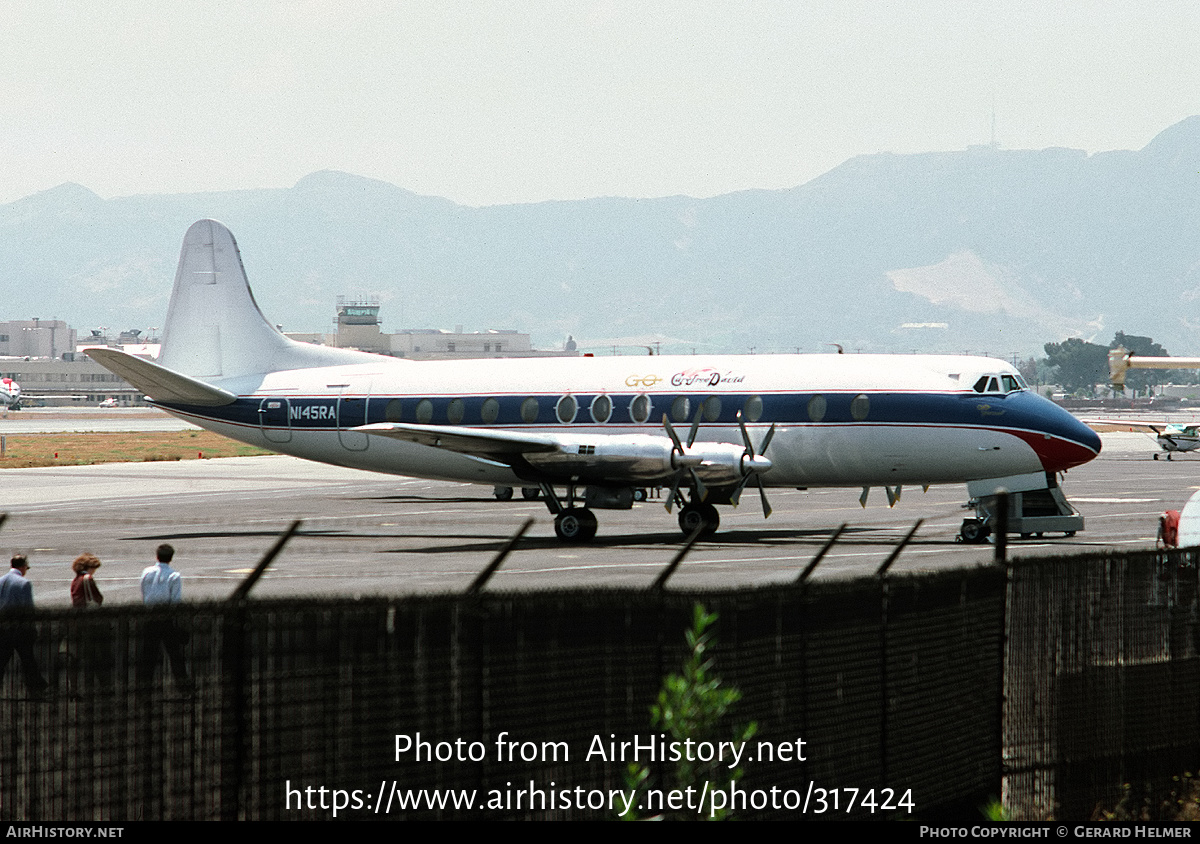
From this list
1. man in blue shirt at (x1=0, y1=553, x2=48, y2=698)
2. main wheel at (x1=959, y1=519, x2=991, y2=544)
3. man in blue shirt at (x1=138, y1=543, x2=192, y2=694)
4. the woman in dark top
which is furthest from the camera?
main wheel at (x1=959, y1=519, x2=991, y2=544)

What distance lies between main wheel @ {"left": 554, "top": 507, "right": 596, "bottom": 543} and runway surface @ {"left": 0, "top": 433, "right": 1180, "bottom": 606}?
0.56m

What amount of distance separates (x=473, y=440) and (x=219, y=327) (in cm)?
1331

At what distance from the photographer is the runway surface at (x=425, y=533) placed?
87.3 ft

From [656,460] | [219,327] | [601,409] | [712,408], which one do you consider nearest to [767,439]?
[712,408]

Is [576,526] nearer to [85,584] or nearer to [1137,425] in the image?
[85,584]

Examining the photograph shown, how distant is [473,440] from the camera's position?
Answer: 33531 mm

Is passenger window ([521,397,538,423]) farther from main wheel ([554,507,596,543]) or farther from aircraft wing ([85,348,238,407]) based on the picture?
aircraft wing ([85,348,238,407])

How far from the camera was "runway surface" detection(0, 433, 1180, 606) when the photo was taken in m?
26.6

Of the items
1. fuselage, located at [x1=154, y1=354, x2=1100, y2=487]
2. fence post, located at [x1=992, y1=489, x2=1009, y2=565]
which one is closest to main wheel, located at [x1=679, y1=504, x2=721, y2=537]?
fuselage, located at [x1=154, y1=354, x2=1100, y2=487]

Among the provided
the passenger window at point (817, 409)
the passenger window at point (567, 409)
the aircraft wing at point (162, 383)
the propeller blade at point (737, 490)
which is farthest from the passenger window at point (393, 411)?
the passenger window at point (817, 409)

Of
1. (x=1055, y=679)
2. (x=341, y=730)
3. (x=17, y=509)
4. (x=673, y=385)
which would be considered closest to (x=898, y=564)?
(x=673, y=385)

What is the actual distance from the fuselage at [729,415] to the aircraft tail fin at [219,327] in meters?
3.14

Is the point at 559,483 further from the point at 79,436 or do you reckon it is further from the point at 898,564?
the point at 79,436

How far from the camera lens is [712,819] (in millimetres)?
9094
